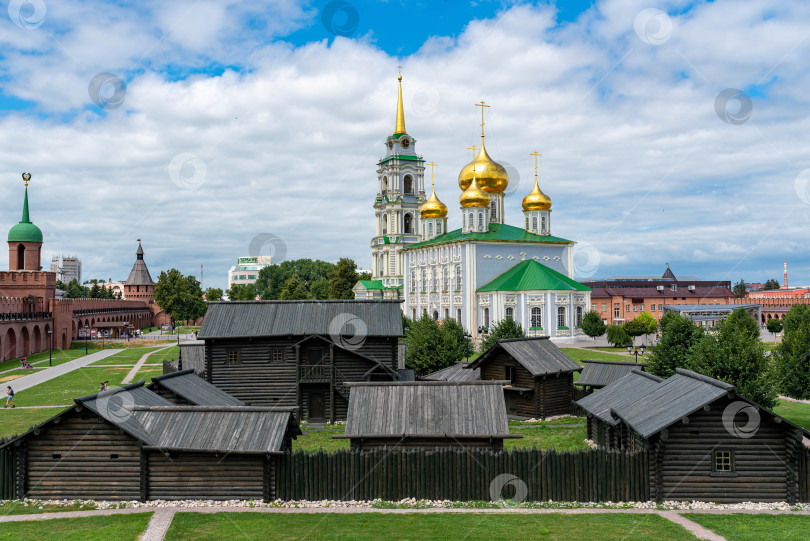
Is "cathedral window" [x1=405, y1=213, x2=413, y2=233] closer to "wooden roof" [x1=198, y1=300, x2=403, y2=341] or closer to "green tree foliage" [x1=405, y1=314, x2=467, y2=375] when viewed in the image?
"green tree foliage" [x1=405, y1=314, x2=467, y2=375]

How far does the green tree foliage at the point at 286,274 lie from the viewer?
479 feet

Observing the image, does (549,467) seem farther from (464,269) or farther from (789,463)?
(464,269)

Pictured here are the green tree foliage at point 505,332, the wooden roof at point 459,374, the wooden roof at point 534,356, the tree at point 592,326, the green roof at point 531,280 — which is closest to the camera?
the wooden roof at point 534,356

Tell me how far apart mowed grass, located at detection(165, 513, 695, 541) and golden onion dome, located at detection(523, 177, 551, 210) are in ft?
213

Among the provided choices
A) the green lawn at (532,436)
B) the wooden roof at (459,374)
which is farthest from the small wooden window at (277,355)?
the wooden roof at (459,374)

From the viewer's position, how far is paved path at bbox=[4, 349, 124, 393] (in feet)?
145

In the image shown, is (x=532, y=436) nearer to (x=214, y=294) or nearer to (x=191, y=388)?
(x=191, y=388)

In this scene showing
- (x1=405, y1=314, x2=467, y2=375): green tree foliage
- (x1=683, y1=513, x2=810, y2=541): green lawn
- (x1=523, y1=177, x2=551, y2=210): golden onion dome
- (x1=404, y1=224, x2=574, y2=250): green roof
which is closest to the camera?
(x1=683, y1=513, x2=810, y2=541): green lawn

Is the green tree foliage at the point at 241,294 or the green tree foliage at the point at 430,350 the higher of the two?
the green tree foliage at the point at 241,294

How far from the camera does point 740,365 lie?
25922 millimetres

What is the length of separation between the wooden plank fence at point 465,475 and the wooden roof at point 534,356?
13075 mm

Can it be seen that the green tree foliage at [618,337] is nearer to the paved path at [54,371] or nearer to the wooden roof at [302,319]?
the wooden roof at [302,319]

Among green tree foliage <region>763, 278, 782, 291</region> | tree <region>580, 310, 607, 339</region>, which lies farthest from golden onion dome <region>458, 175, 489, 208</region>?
green tree foliage <region>763, 278, 782, 291</region>

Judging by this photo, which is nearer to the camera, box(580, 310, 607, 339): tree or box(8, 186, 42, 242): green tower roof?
box(580, 310, 607, 339): tree
